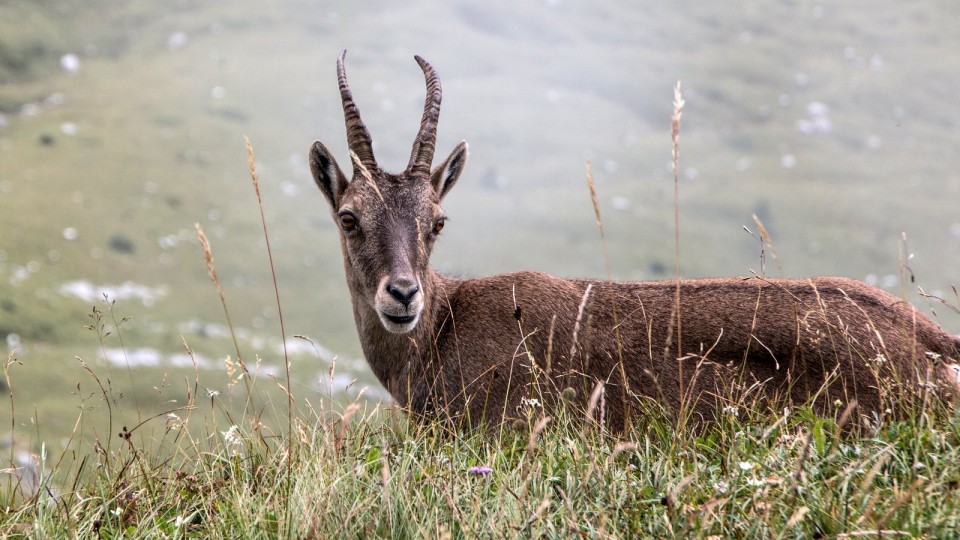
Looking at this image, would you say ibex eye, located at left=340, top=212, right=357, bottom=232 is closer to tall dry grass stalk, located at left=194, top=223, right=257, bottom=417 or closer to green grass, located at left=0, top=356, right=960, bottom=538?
tall dry grass stalk, located at left=194, top=223, right=257, bottom=417

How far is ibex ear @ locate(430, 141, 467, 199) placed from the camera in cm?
1085

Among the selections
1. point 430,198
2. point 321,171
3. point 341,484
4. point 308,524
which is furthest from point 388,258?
point 308,524

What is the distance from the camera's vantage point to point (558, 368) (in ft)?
32.1

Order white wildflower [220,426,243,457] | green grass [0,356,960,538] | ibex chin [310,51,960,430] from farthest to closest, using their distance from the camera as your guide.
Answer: ibex chin [310,51,960,430] < white wildflower [220,426,243,457] < green grass [0,356,960,538]

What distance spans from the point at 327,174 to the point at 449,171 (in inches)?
54.1

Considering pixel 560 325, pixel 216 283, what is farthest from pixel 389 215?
pixel 216 283

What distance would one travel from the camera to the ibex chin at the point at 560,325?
28.9ft

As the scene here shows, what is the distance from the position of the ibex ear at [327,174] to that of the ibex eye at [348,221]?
21.0 inches

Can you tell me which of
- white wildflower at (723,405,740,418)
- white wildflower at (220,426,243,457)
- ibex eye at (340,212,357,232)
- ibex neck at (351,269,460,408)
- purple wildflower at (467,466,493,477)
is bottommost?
ibex neck at (351,269,460,408)

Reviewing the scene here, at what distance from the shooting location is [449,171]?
11.1m

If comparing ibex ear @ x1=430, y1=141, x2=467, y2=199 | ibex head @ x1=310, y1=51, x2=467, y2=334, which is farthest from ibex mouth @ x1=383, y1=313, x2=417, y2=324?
ibex ear @ x1=430, y1=141, x2=467, y2=199

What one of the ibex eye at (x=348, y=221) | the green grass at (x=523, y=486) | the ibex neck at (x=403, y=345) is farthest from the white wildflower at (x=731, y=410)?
the ibex eye at (x=348, y=221)

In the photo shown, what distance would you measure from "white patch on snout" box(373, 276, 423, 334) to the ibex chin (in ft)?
0.04

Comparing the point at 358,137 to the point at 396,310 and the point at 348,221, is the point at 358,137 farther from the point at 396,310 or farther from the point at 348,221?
the point at 396,310
